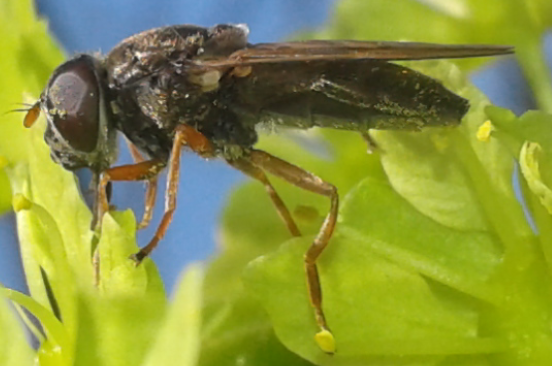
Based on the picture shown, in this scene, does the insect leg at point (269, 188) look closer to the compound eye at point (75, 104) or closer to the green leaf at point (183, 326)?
the compound eye at point (75, 104)

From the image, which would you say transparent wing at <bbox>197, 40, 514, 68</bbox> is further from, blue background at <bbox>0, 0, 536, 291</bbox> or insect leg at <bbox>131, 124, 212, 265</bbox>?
blue background at <bbox>0, 0, 536, 291</bbox>

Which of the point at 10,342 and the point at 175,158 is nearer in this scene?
the point at 10,342

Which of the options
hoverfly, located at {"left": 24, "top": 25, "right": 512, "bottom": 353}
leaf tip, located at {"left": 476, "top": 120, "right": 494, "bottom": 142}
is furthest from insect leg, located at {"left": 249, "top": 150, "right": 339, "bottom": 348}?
leaf tip, located at {"left": 476, "top": 120, "right": 494, "bottom": 142}

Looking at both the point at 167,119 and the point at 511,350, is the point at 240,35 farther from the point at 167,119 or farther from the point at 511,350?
the point at 511,350

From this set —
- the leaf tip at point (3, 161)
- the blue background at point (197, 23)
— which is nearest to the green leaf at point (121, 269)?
the leaf tip at point (3, 161)

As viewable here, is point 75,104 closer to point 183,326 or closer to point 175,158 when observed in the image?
point 175,158

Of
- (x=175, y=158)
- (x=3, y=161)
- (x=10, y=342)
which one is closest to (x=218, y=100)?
(x=175, y=158)

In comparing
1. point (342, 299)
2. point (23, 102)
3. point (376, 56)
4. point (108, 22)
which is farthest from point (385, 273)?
point (108, 22)
